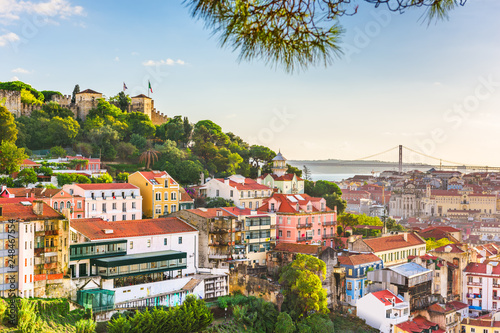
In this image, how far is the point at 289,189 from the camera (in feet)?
125

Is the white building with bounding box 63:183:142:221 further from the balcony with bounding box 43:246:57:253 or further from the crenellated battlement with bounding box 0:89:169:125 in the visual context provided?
the crenellated battlement with bounding box 0:89:169:125

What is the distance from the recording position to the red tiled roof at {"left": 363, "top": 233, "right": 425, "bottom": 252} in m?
29.8

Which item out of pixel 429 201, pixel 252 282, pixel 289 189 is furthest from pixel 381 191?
pixel 252 282

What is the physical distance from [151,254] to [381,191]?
3063 inches

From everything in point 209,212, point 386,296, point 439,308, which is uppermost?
point 209,212

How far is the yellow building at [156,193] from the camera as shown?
29.3 m

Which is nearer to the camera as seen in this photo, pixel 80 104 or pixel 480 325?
pixel 480 325

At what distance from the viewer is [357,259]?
2730cm

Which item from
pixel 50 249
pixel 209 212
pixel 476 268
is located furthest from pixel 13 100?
pixel 476 268

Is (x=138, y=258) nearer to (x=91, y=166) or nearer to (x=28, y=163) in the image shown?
(x=28, y=163)

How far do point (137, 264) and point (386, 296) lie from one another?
38.3 feet

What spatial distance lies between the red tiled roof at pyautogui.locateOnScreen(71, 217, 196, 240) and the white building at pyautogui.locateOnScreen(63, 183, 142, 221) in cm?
334

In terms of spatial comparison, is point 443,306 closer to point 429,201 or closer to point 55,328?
point 55,328

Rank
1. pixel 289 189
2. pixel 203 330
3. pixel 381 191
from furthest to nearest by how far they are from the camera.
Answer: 1. pixel 381 191
2. pixel 289 189
3. pixel 203 330
